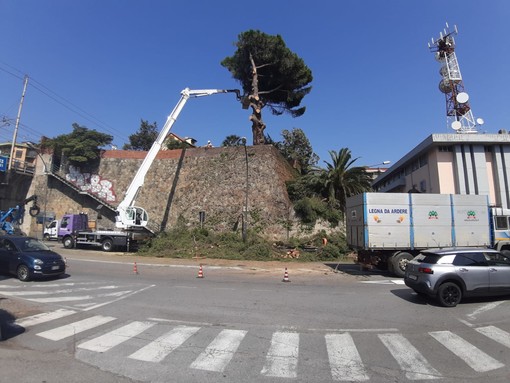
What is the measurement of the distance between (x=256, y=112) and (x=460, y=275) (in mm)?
27657

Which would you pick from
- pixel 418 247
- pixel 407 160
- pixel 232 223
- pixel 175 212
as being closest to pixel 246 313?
pixel 418 247

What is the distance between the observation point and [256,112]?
115ft

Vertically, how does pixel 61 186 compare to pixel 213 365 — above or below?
above

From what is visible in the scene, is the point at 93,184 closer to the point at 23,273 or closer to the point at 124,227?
the point at 124,227

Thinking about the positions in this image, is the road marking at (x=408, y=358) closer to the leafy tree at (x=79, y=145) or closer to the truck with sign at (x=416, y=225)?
the truck with sign at (x=416, y=225)

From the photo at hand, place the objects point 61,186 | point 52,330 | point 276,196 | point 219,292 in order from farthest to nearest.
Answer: point 61,186 → point 276,196 → point 219,292 → point 52,330

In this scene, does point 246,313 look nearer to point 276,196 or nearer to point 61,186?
point 276,196

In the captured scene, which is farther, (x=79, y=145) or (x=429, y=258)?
(x=79, y=145)

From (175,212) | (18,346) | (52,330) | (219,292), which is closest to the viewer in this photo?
(18,346)

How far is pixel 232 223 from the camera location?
31938mm

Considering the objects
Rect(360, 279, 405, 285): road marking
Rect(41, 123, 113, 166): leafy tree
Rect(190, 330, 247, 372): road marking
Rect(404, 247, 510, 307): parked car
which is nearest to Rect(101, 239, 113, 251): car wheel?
Rect(41, 123, 113, 166): leafy tree

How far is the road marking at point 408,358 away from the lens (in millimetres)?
5184

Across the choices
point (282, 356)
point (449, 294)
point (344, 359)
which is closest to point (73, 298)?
point (282, 356)

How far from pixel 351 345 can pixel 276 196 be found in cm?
2541
